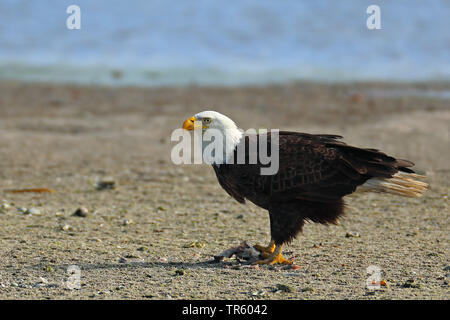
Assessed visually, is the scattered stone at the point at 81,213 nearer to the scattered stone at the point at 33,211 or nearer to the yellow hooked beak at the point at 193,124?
the scattered stone at the point at 33,211

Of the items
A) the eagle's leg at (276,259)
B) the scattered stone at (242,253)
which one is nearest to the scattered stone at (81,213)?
the scattered stone at (242,253)

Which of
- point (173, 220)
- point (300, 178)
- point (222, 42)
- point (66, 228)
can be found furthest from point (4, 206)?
point (222, 42)

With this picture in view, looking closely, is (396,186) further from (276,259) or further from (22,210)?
(22,210)

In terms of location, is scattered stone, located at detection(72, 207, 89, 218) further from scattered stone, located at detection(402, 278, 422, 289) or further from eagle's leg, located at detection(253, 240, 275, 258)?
scattered stone, located at detection(402, 278, 422, 289)

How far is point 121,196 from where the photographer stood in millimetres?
7750

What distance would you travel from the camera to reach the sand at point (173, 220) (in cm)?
473

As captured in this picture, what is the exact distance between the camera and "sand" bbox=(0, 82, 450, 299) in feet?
15.5

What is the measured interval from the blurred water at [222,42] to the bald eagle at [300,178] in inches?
511

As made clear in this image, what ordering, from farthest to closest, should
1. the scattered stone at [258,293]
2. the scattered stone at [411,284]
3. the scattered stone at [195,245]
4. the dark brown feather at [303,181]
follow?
1. the scattered stone at [195,245]
2. the dark brown feather at [303,181]
3. the scattered stone at [411,284]
4. the scattered stone at [258,293]
